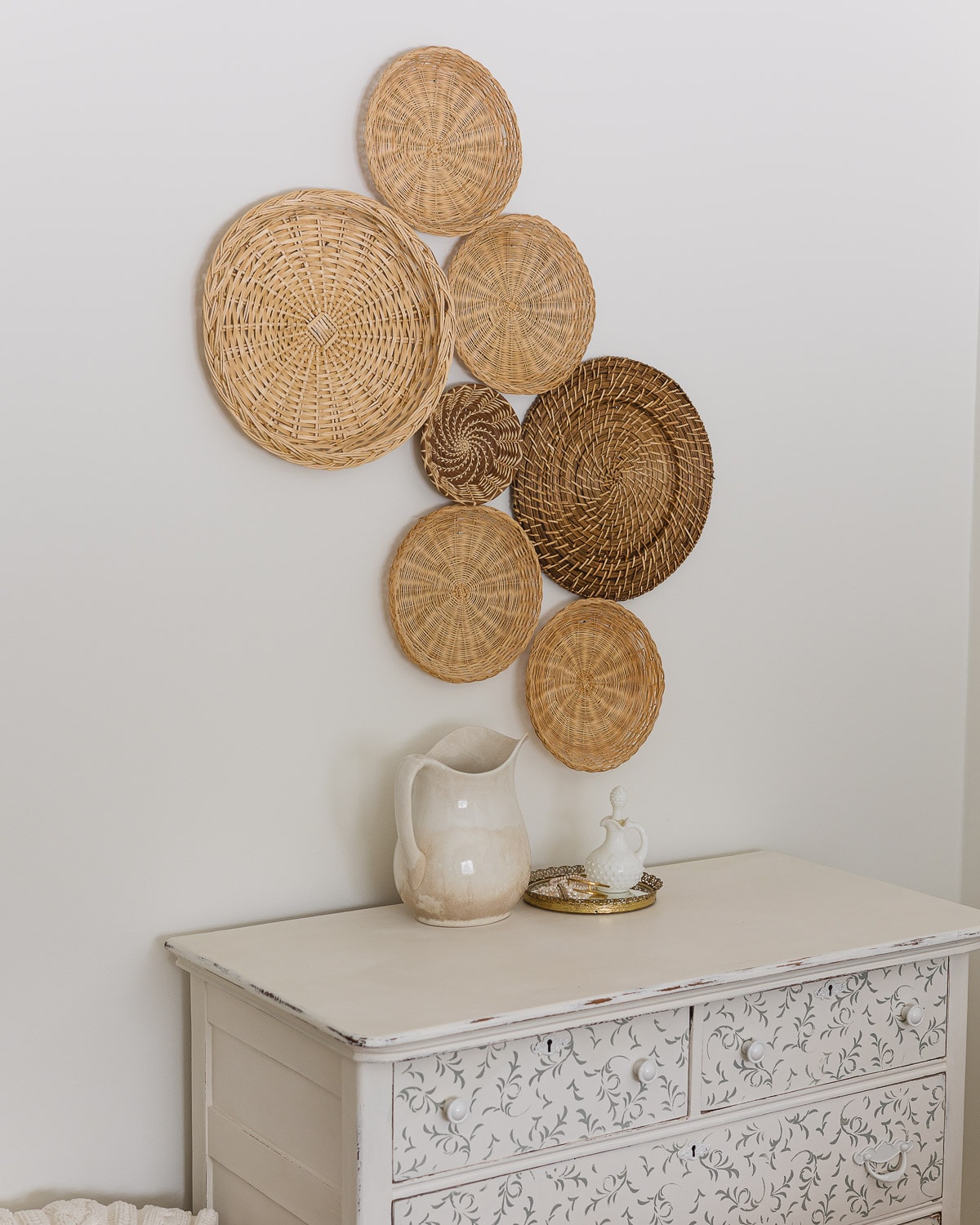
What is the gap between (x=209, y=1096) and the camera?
1.52 meters

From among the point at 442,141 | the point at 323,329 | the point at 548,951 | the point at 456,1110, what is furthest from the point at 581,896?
the point at 442,141

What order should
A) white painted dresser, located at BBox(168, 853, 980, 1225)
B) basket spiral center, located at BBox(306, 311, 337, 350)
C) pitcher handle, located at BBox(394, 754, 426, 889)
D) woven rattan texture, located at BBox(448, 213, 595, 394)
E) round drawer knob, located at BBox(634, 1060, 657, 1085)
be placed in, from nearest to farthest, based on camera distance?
white painted dresser, located at BBox(168, 853, 980, 1225), round drawer knob, located at BBox(634, 1060, 657, 1085), pitcher handle, located at BBox(394, 754, 426, 889), basket spiral center, located at BBox(306, 311, 337, 350), woven rattan texture, located at BBox(448, 213, 595, 394)

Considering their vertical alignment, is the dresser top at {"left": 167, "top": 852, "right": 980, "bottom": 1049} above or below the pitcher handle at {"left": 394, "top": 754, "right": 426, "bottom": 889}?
below

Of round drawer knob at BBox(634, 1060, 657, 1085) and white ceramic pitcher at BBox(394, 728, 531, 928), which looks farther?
white ceramic pitcher at BBox(394, 728, 531, 928)

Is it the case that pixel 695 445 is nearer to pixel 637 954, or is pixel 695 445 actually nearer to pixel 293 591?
pixel 293 591

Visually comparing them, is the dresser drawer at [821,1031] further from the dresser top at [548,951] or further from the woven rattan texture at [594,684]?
the woven rattan texture at [594,684]

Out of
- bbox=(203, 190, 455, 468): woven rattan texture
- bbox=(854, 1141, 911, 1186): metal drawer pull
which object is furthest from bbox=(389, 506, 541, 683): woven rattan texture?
bbox=(854, 1141, 911, 1186): metal drawer pull

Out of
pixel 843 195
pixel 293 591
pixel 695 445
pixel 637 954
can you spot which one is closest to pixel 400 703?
pixel 293 591

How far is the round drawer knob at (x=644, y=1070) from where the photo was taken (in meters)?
1.39

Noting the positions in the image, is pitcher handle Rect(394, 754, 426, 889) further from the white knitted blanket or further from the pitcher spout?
the white knitted blanket

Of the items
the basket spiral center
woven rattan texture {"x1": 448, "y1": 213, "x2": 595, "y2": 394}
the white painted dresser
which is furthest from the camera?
woven rattan texture {"x1": 448, "y1": 213, "x2": 595, "y2": 394}

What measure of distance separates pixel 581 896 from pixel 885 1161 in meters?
0.51

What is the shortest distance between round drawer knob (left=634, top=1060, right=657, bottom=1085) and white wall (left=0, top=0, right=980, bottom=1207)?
423mm

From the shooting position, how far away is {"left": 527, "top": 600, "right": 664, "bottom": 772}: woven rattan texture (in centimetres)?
184
